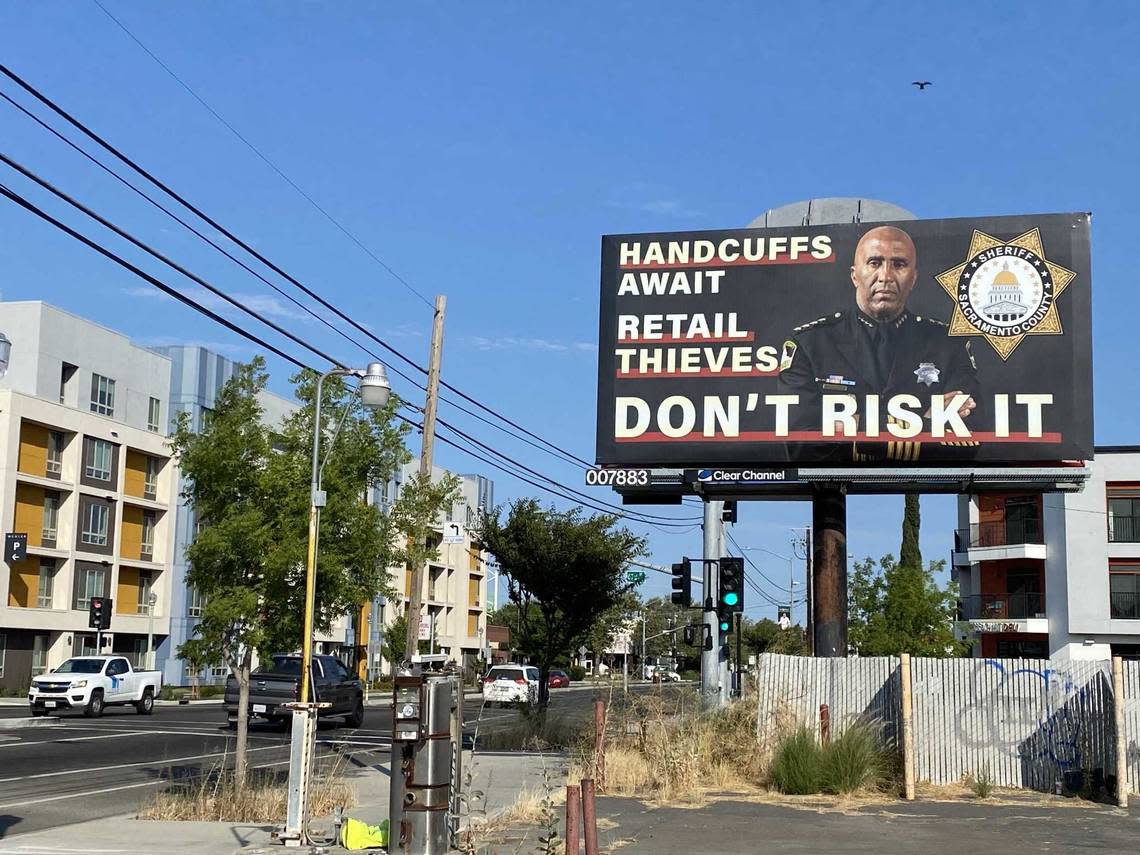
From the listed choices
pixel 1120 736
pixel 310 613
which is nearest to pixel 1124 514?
pixel 1120 736

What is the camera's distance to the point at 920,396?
67.6 ft

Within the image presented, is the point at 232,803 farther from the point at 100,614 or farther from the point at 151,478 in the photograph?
the point at 151,478

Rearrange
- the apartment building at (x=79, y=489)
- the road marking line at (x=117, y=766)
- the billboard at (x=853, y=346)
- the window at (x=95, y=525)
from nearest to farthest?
the road marking line at (x=117, y=766), the billboard at (x=853, y=346), the apartment building at (x=79, y=489), the window at (x=95, y=525)

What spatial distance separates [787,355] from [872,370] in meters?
1.37

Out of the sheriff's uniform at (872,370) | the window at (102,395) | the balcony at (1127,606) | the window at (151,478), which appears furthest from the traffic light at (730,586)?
the window at (151,478)

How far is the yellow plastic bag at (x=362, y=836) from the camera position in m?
12.1

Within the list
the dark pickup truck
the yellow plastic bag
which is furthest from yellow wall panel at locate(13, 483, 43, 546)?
the yellow plastic bag

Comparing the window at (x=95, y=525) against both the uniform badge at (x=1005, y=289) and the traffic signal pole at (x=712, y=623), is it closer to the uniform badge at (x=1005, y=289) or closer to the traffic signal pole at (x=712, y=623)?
the traffic signal pole at (x=712, y=623)

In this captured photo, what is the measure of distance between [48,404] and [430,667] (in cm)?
5030

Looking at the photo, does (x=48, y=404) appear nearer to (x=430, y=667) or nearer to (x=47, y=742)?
(x=47, y=742)

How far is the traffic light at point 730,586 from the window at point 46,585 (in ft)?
142

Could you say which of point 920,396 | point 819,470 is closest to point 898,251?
point 920,396

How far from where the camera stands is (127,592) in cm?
6562

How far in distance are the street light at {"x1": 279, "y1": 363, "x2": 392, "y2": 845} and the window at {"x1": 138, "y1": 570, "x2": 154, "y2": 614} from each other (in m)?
52.0
